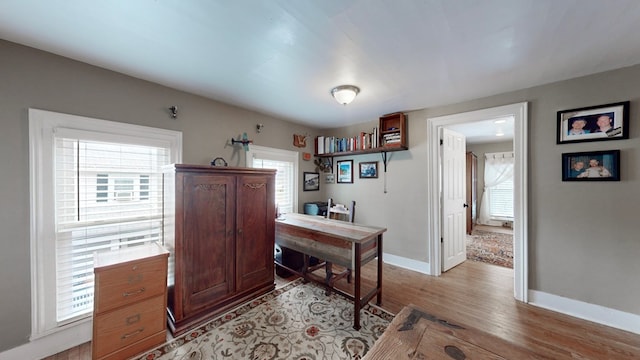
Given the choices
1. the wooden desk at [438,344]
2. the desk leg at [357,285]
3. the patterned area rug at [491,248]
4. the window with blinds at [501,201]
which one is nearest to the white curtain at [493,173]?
the window with blinds at [501,201]

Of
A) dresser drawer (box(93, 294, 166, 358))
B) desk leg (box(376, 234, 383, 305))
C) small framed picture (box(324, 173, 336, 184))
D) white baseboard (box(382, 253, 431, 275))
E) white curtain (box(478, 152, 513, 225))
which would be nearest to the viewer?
dresser drawer (box(93, 294, 166, 358))

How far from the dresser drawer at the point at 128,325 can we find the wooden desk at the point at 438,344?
1.97 m

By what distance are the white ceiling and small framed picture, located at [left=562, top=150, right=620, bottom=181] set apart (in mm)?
819

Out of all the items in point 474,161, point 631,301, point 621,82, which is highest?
point 621,82

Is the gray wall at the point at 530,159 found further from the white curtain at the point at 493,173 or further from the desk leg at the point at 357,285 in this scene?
the white curtain at the point at 493,173

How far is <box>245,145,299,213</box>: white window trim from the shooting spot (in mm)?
3359

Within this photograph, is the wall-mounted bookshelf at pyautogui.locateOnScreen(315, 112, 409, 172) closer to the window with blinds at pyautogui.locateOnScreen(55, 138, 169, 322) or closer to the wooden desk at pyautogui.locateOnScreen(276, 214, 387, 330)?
the wooden desk at pyautogui.locateOnScreen(276, 214, 387, 330)

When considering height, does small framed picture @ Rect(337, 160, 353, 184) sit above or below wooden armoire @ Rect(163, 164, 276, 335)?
above

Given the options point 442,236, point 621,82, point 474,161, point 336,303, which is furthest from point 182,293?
point 474,161

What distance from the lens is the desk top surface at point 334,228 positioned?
2.17m

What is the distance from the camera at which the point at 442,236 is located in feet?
10.7

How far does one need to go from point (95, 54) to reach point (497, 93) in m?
4.15

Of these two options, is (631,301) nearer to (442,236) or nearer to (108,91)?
(442,236)

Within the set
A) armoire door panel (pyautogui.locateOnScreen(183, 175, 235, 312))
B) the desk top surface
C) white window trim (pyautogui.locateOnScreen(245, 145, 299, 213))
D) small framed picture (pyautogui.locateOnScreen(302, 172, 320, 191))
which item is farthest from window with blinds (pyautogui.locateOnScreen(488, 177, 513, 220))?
armoire door panel (pyautogui.locateOnScreen(183, 175, 235, 312))
